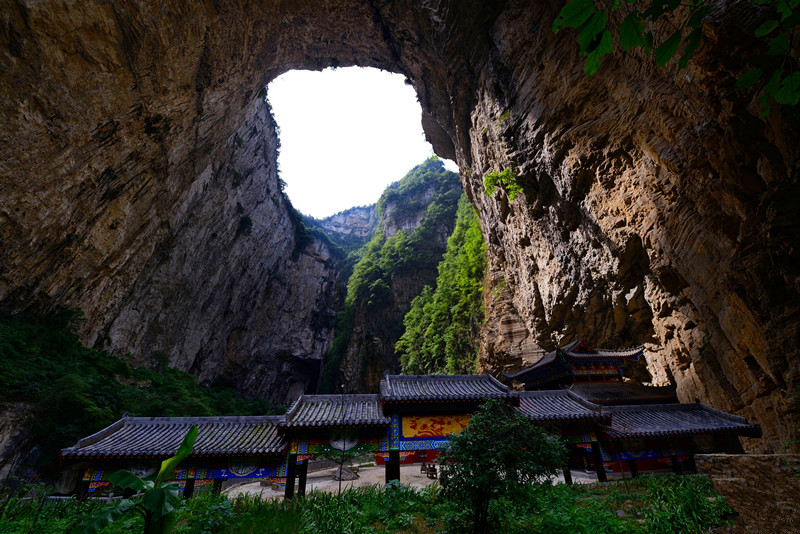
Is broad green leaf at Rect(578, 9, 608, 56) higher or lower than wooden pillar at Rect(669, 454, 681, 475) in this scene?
higher

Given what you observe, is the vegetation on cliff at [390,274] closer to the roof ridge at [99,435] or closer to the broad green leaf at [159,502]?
the roof ridge at [99,435]

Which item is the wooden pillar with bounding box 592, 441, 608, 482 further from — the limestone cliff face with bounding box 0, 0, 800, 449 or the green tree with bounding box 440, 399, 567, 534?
the green tree with bounding box 440, 399, 567, 534

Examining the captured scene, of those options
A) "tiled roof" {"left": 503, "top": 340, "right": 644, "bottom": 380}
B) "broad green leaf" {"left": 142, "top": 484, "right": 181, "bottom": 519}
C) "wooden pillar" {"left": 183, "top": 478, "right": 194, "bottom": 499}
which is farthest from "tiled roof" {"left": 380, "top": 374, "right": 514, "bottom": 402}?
"broad green leaf" {"left": 142, "top": 484, "right": 181, "bottom": 519}

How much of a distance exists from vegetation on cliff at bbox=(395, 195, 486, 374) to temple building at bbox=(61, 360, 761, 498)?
46.6 feet

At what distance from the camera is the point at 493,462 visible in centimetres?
597

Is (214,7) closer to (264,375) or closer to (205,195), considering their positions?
(205,195)

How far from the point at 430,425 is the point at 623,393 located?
9.13 meters

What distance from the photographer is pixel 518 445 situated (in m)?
6.30

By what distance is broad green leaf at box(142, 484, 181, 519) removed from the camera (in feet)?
14.8

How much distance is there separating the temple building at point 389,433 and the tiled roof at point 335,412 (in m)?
0.03

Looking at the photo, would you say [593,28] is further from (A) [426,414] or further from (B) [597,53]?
(A) [426,414]

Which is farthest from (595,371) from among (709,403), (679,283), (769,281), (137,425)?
(137,425)

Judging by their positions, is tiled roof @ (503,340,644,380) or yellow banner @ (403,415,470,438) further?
tiled roof @ (503,340,644,380)

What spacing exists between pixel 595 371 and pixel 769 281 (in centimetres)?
820
